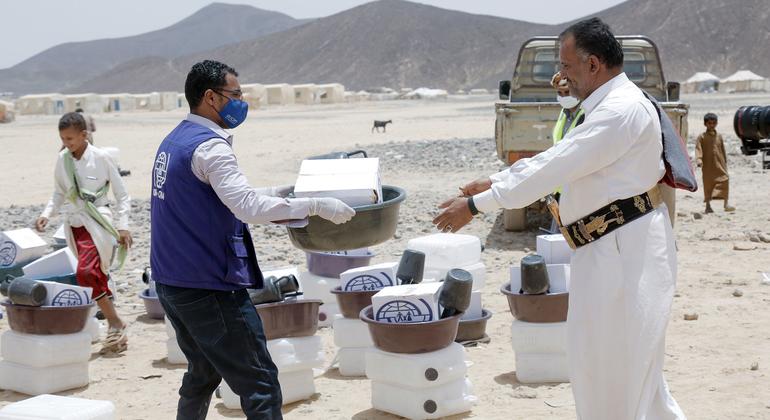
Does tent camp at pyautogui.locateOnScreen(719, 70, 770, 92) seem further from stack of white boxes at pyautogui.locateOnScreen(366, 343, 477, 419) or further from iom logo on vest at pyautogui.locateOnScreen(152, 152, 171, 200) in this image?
iom logo on vest at pyautogui.locateOnScreen(152, 152, 171, 200)

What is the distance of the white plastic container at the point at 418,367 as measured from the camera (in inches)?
188

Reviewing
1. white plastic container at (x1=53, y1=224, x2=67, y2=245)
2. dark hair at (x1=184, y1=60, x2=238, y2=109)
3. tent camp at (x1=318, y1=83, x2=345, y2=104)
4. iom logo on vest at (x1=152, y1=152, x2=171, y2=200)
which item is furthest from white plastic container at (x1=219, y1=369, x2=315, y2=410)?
tent camp at (x1=318, y1=83, x2=345, y2=104)

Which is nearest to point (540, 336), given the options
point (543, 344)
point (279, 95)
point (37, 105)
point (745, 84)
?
point (543, 344)

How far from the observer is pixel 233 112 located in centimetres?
385

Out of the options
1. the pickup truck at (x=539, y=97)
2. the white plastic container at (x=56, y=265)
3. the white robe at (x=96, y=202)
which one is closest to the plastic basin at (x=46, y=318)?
the white robe at (x=96, y=202)

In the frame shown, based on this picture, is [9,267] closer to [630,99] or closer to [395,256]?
[395,256]

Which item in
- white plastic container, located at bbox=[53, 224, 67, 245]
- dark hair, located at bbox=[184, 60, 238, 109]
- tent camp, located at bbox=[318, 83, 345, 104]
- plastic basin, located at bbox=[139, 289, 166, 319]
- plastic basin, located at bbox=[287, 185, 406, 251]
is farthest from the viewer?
tent camp, located at bbox=[318, 83, 345, 104]

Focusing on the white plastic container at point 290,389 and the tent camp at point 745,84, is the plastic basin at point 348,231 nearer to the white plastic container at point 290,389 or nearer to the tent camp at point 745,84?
the white plastic container at point 290,389

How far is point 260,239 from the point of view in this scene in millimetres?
10836

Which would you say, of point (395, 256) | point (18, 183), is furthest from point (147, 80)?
point (395, 256)

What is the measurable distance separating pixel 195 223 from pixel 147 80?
519 feet

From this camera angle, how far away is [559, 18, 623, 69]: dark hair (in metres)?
3.48

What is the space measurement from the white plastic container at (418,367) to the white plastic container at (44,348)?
1853 mm

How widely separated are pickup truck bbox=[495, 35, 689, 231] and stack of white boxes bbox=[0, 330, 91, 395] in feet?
18.3
